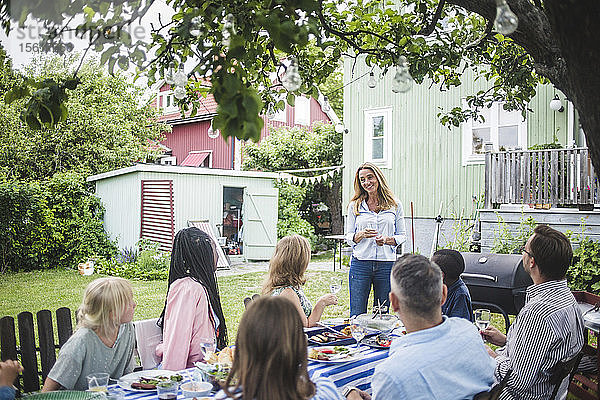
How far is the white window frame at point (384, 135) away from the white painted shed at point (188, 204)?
305cm

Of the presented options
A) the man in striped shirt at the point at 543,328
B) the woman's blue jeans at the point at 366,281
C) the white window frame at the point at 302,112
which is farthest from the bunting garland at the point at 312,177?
the man in striped shirt at the point at 543,328

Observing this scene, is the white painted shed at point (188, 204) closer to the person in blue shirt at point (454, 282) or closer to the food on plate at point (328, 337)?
the food on plate at point (328, 337)

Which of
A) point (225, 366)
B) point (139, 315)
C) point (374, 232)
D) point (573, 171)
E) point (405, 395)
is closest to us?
point (405, 395)

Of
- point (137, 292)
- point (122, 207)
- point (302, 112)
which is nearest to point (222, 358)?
point (137, 292)

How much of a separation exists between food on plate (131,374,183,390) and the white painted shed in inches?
438

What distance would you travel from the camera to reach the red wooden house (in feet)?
69.3

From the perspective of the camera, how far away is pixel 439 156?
13469 mm

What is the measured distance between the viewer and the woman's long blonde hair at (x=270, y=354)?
1.71 meters

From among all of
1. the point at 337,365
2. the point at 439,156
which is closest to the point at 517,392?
the point at 337,365

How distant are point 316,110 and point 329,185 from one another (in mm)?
6401

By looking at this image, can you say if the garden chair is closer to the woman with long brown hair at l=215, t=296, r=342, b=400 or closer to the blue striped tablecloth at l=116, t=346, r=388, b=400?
the blue striped tablecloth at l=116, t=346, r=388, b=400

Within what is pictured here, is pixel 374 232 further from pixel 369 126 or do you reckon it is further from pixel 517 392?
pixel 369 126

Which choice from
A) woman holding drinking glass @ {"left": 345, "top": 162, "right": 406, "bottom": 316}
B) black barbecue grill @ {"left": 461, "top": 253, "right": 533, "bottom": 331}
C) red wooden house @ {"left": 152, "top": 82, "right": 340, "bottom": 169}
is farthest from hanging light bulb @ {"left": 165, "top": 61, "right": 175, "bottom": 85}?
red wooden house @ {"left": 152, "top": 82, "right": 340, "bottom": 169}

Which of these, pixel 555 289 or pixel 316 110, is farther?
pixel 316 110
